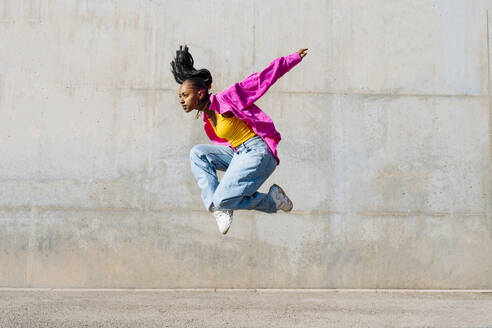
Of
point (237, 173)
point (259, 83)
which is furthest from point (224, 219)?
point (259, 83)

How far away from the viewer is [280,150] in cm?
763

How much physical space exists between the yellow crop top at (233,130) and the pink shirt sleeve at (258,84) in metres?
0.19

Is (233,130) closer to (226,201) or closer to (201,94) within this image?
(201,94)

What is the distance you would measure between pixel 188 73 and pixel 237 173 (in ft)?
2.82

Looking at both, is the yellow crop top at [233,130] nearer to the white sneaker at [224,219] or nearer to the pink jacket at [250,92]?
the pink jacket at [250,92]

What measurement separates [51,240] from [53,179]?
33.1 inches

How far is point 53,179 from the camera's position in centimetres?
755

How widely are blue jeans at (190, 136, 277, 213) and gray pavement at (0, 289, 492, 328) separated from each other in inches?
66.9

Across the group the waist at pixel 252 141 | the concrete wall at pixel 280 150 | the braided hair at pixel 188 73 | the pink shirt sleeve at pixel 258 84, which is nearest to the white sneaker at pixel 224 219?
the waist at pixel 252 141

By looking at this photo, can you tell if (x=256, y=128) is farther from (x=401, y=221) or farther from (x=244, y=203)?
(x=401, y=221)

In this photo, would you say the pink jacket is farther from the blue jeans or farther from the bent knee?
the bent knee

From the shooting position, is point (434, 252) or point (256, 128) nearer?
point (256, 128)

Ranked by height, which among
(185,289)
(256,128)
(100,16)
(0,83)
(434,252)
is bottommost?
(185,289)

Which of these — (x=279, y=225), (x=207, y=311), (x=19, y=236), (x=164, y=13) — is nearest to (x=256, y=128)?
(x=207, y=311)
